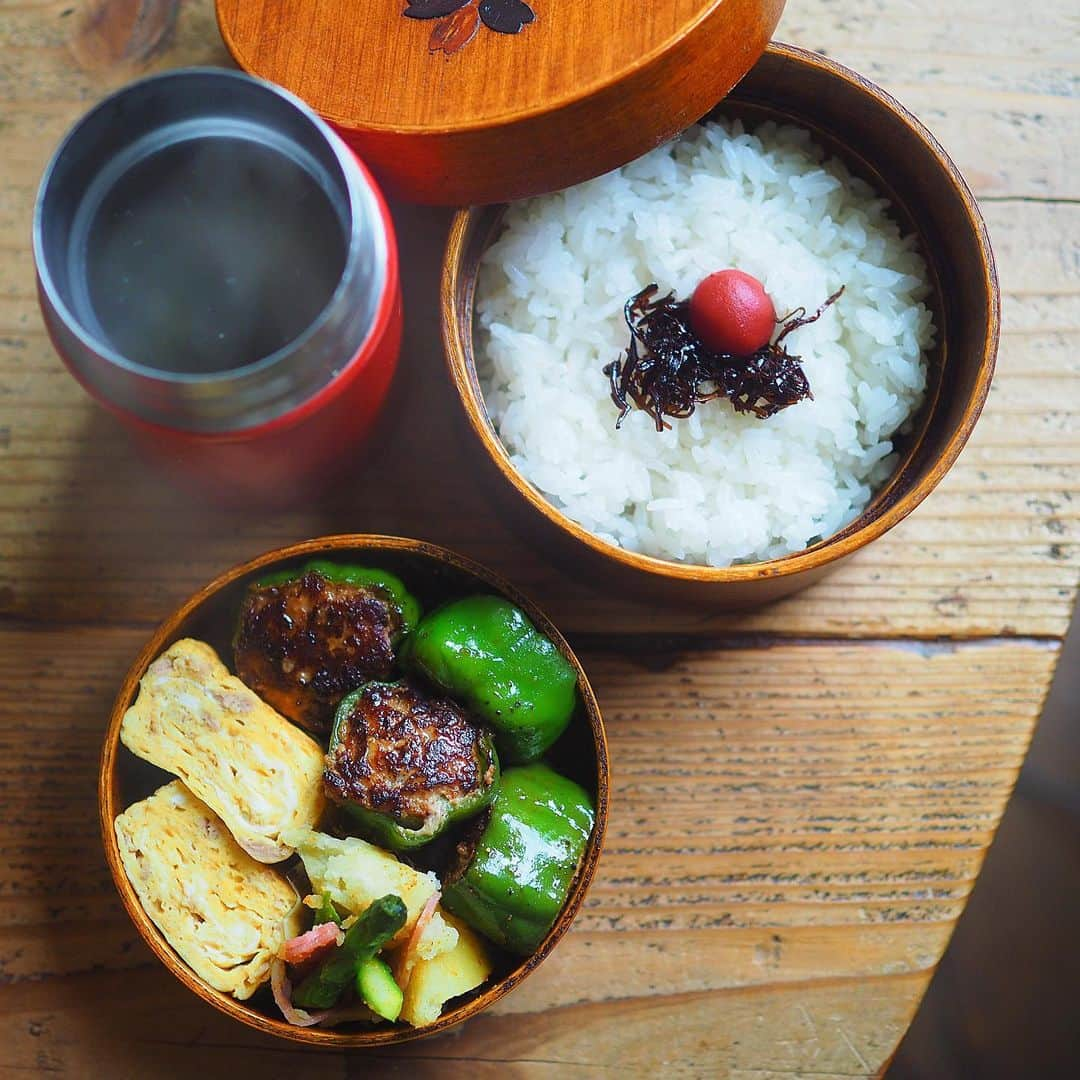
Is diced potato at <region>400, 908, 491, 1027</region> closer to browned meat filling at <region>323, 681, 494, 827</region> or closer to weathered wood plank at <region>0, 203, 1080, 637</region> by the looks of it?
browned meat filling at <region>323, 681, 494, 827</region>

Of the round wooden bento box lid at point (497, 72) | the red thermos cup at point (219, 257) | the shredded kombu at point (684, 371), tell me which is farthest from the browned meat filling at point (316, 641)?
the round wooden bento box lid at point (497, 72)

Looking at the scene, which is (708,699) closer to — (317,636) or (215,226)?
(317,636)

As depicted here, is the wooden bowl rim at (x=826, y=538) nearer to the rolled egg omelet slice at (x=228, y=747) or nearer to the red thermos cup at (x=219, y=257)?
the red thermos cup at (x=219, y=257)

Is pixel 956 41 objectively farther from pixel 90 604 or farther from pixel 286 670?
pixel 90 604

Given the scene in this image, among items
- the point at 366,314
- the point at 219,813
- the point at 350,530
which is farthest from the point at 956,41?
the point at 219,813

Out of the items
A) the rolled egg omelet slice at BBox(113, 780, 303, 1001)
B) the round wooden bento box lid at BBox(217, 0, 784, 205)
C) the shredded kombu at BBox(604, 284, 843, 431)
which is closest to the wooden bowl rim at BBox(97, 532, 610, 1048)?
the rolled egg omelet slice at BBox(113, 780, 303, 1001)
